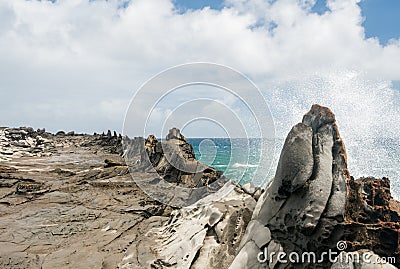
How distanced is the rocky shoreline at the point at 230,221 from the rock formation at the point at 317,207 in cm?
1

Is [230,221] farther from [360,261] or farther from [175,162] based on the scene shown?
[175,162]

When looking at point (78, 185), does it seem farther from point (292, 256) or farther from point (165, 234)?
point (292, 256)

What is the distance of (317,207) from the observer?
4703 mm

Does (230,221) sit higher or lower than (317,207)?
lower

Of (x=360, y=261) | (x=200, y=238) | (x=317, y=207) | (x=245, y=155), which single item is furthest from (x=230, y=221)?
(x=245, y=155)

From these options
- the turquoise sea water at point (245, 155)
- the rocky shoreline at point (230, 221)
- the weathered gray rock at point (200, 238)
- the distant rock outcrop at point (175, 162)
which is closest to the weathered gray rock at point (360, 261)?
the rocky shoreline at point (230, 221)

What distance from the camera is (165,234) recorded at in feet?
25.9

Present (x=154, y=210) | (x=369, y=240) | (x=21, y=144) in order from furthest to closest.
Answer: (x=21, y=144) → (x=154, y=210) → (x=369, y=240)

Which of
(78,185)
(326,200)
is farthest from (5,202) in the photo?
(326,200)

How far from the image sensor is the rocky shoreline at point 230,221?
4594 millimetres

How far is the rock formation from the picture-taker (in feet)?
14.7

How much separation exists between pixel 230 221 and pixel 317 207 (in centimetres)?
261

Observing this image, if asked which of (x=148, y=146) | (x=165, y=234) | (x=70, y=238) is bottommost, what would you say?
(x=70, y=238)

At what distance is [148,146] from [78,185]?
5.99 meters
